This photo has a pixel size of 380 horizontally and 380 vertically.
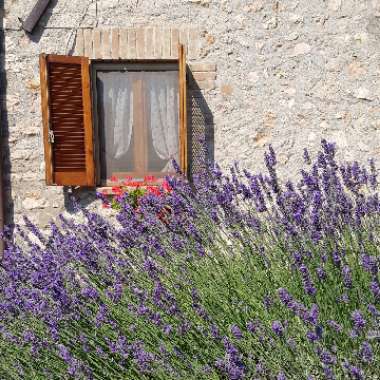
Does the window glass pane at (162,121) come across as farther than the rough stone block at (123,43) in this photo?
Yes

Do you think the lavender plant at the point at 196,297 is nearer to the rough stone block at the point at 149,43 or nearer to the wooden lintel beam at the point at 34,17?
the rough stone block at the point at 149,43

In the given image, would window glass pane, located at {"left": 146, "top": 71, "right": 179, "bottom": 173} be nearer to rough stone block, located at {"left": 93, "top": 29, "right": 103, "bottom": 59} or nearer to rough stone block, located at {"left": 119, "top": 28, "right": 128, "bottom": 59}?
rough stone block, located at {"left": 119, "top": 28, "right": 128, "bottom": 59}

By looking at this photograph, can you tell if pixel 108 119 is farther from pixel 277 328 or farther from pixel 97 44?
pixel 277 328

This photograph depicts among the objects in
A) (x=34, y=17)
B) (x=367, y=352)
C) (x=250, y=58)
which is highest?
(x=34, y=17)

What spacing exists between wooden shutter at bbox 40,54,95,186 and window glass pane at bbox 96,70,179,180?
0.88 feet

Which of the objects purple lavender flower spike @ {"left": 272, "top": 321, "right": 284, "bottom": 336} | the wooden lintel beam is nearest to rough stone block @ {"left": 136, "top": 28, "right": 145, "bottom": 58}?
the wooden lintel beam

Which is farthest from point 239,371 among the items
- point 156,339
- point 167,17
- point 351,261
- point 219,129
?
point 167,17

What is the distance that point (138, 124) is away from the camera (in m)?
5.75

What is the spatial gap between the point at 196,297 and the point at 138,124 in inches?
135

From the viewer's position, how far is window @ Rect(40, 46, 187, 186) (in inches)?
213

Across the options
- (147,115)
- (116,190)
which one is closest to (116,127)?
(147,115)

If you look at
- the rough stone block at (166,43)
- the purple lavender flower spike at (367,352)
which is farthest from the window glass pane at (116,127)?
the purple lavender flower spike at (367,352)

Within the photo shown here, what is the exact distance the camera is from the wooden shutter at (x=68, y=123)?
538cm

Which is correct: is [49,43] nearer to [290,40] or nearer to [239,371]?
[290,40]
